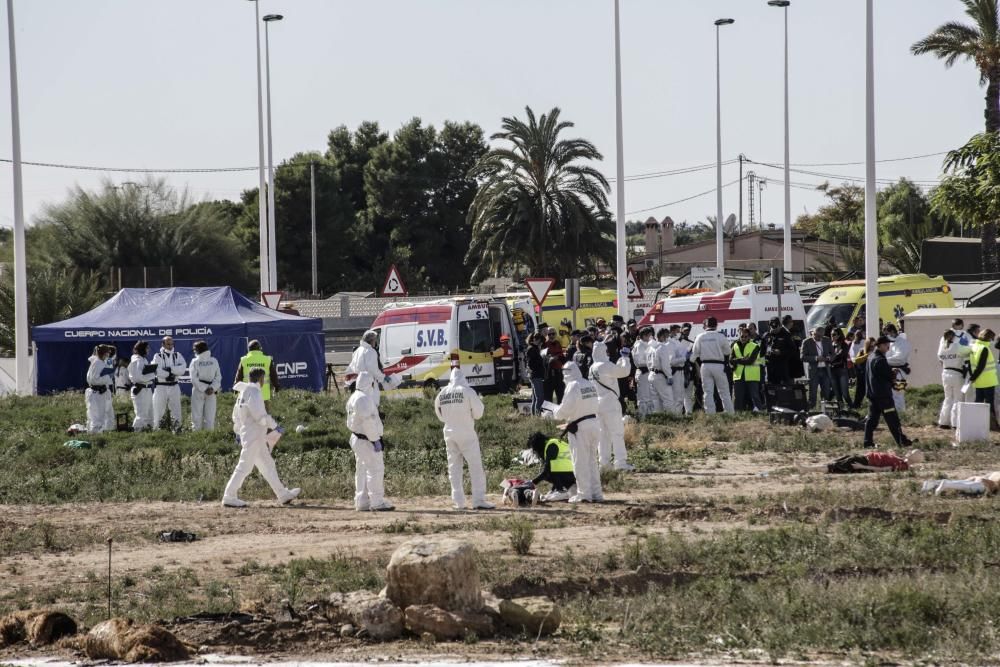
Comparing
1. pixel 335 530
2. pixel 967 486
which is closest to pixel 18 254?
pixel 335 530

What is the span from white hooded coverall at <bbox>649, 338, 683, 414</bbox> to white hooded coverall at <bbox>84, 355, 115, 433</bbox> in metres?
9.79

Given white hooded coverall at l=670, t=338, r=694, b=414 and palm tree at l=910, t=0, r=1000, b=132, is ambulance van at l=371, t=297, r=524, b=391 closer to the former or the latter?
white hooded coverall at l=670, t=338, r=694, b=414

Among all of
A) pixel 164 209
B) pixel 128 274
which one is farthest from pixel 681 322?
pixel 164 209

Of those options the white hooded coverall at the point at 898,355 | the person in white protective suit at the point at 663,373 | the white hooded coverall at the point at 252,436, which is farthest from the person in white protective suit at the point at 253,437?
the white hooded coverall at the point at 898,355

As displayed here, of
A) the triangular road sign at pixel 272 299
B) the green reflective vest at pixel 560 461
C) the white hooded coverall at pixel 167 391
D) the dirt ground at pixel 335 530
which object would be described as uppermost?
the triangular road sign at pixel 272 299

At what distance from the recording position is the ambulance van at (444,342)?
91.6 feet

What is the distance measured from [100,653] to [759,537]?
19.7 ft

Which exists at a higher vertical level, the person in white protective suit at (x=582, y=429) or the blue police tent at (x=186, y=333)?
the blue police tent at (x=186, y=333)

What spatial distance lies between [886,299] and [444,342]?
441 inches

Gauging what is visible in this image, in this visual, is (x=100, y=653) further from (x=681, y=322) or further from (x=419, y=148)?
(x=419, y=148)

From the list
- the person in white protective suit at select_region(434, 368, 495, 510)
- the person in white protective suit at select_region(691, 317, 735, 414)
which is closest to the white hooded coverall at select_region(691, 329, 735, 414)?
the person in white protective suit at select_region(691, 317, 735, 414)

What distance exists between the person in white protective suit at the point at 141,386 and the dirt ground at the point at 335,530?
259 inches

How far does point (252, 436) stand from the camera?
16.3 m

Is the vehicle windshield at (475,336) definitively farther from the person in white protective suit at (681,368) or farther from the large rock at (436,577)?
the large rock at (436,577)
